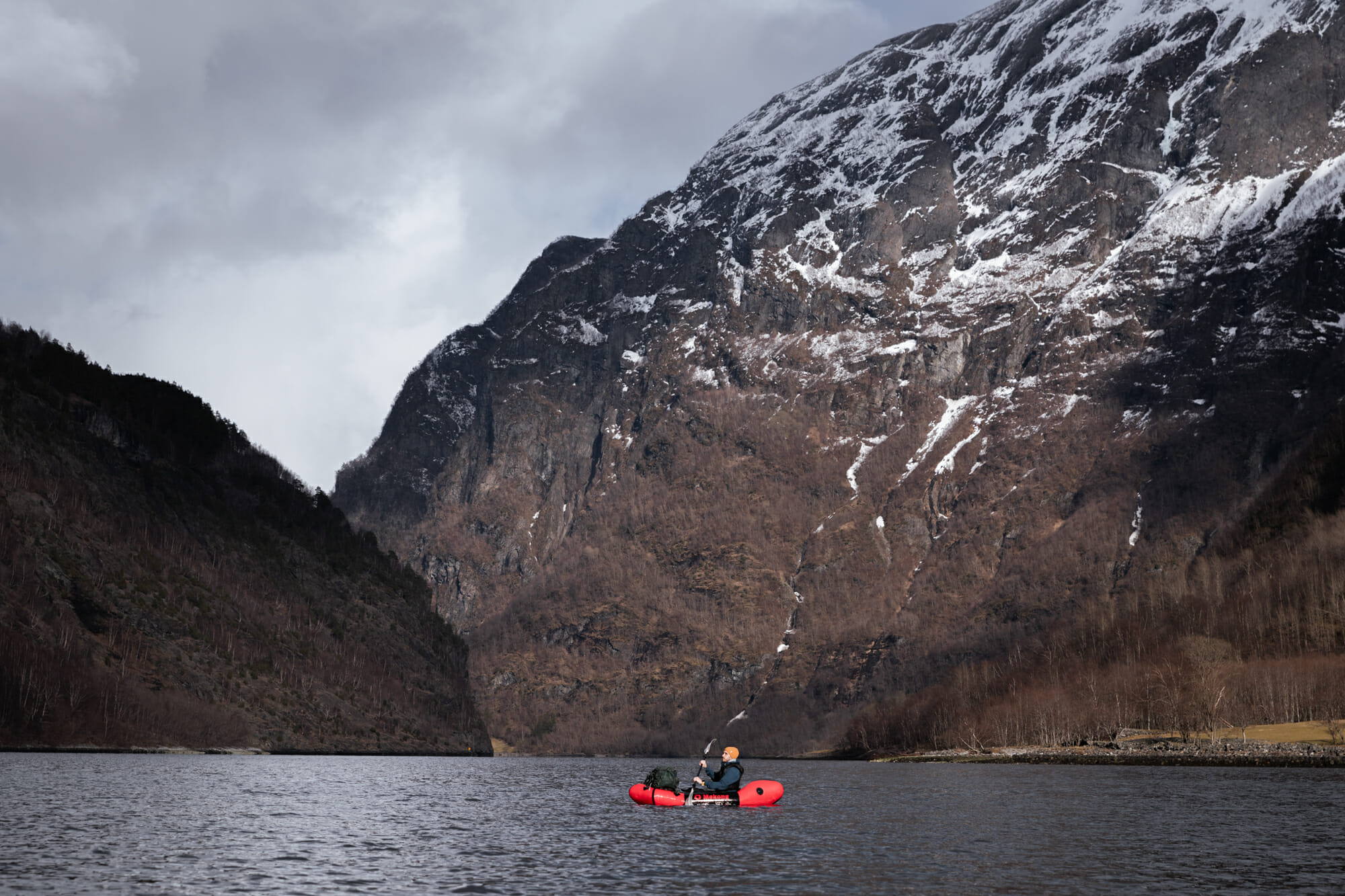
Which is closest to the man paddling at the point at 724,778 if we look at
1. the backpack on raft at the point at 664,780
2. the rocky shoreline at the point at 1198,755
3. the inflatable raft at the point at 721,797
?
the inflatable raft at the point at 721,797

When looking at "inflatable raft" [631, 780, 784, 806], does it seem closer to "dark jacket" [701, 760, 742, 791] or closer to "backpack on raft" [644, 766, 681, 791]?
"backpack on raft" [644, 766, 681, 791]

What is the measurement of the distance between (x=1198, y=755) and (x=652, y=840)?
407ft

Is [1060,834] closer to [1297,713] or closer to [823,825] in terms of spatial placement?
[823,825]

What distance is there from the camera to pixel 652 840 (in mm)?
66250

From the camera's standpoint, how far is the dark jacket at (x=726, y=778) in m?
84.8

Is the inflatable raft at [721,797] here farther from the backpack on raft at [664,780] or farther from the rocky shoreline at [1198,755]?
the rocky shoreline at [1198,755]

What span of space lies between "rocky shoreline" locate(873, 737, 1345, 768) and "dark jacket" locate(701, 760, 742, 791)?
93.9m

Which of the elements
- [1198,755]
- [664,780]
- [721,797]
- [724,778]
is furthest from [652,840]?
[1198,755]

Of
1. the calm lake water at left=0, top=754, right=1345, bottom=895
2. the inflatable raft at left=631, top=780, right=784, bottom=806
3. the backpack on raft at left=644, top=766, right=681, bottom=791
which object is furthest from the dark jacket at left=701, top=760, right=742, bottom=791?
the backpack on raft at left=644, top=766, right=681, bottom=791

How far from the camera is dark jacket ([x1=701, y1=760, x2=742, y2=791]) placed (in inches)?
3339

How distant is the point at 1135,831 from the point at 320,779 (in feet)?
281

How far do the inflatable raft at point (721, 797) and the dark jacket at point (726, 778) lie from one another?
1.66ft

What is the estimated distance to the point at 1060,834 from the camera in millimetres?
68438

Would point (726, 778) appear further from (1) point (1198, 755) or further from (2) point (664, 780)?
(1) point (1198, 755)
